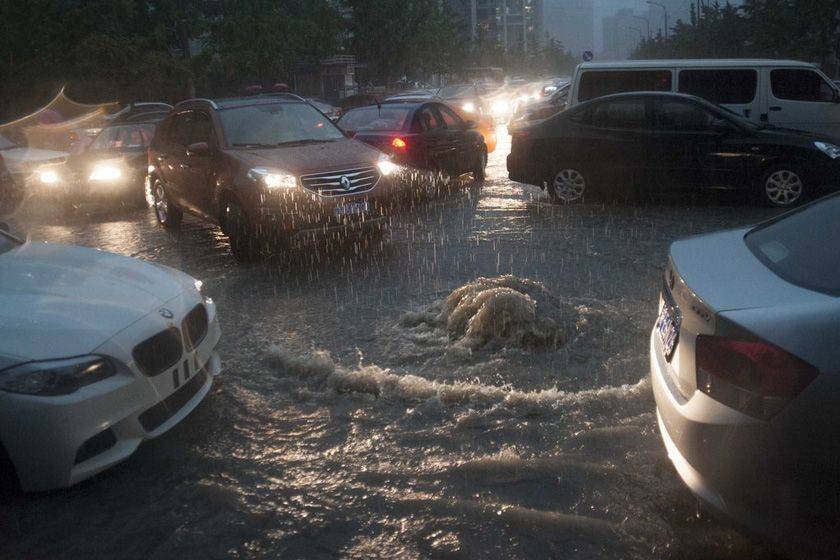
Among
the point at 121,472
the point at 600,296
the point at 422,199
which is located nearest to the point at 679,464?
the point at 121,472

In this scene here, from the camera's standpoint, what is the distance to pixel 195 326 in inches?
186

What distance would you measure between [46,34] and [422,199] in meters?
28.6

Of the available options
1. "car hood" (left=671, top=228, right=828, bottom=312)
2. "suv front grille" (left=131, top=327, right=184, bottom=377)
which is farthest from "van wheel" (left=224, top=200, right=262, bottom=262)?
"car hood" (left=671, top=228, right=828, bottom=312)

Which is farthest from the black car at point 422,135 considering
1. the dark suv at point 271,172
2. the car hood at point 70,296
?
the car hood at point 70,296

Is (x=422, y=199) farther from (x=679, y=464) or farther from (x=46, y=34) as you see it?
(x=46, y=34)

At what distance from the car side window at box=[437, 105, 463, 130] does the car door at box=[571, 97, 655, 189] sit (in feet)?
9.30

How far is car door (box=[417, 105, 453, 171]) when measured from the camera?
13.3 metres

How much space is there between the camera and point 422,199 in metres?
13.1

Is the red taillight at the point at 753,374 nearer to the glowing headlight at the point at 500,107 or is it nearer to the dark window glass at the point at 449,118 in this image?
the dark window glass at the point at 449,118

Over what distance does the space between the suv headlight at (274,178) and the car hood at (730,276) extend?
5.36 meters

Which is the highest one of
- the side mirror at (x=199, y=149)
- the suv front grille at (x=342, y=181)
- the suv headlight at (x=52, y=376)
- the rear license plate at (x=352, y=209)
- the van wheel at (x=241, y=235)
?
the side mirror at (x=199, y=149)

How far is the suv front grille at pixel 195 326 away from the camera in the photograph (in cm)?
458

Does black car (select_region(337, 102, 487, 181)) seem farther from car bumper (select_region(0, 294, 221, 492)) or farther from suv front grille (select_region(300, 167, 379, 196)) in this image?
car bumper (select_region(0, 294, 221, 492))

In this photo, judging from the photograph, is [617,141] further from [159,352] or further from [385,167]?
[159,352]
